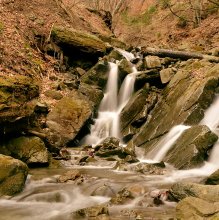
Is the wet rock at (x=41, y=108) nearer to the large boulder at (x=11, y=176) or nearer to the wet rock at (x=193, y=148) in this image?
the wet rock at (x=193, y=148)

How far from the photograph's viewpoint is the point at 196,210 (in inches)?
226

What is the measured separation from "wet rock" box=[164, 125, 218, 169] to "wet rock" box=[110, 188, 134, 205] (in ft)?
10.9

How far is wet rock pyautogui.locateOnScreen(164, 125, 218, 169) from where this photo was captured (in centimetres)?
1086

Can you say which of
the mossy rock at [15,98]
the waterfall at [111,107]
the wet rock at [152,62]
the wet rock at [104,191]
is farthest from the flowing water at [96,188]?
the wet rock at [152,62]

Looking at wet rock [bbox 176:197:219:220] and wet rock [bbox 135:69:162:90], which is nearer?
wet rock [bbox 176:197:219:220]

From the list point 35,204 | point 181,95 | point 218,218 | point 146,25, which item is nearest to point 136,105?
point 181,95

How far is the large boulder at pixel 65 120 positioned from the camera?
1298 cm

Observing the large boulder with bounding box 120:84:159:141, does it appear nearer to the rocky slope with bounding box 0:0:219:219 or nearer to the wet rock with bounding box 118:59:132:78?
the rocky slope with bounding box 0:0:219:219

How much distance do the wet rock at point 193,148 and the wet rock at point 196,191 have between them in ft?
11.1

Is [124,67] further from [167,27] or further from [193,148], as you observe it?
[167,27]

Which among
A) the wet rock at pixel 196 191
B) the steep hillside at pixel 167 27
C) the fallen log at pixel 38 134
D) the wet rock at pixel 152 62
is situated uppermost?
the steep hillside at pixel 167 27

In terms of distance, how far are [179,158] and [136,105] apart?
453 cm

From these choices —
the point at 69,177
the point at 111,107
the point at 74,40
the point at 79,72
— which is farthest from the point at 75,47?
the point at 69,177

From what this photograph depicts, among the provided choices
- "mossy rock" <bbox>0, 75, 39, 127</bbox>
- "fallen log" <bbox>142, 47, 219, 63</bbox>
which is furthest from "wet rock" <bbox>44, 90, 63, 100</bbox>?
"fallen log" <bbox>142, 47, 219, 63</bbox>
